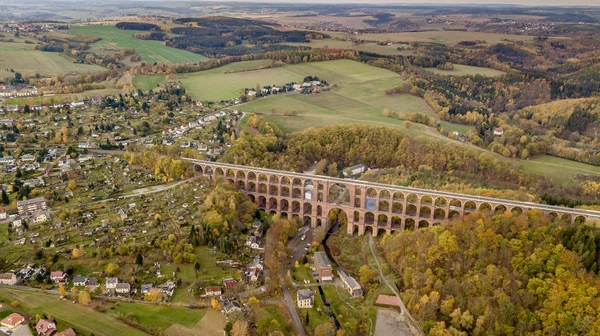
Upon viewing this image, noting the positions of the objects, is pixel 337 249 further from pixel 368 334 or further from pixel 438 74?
pixel 438 74

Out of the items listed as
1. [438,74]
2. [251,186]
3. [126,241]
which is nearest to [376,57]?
[438,74]

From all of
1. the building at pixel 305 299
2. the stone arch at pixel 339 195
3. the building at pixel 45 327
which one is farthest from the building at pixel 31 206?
the stone arch at pixel 339 195

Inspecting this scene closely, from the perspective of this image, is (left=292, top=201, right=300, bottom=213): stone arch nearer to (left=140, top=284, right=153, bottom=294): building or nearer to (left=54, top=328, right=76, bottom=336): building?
(left=140, top=284, right=153, bottom=294): building

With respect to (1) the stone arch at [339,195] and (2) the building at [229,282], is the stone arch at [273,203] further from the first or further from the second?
(2) the building at [229,282]

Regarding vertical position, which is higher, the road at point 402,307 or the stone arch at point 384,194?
the stone arch at point 384,194

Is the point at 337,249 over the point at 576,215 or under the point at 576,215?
under

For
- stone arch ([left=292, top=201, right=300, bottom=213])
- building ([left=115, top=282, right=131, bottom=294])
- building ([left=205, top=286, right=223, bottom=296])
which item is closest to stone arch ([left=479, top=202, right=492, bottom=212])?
stone arch ([left=292, top=201, right=300, bottom=213])
